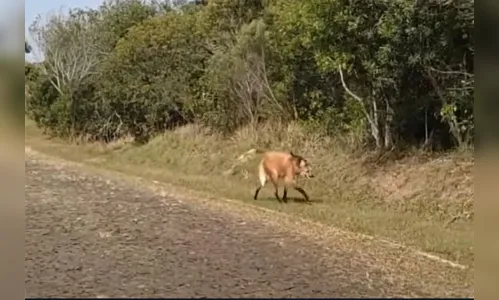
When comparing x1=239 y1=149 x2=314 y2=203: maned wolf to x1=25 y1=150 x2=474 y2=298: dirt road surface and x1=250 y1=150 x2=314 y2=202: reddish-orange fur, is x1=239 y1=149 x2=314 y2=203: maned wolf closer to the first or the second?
x1=250 y1=150 x2=314 y2=202: reddish-orange fur

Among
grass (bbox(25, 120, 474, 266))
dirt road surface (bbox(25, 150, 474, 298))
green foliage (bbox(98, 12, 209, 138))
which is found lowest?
dirt road surface (bbox(25, 150, 474, 298))

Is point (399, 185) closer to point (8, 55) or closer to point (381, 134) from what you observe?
point (381, 134)

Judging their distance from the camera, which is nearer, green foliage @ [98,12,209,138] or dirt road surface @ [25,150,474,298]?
dirt road surface @ [25,150,474,298]

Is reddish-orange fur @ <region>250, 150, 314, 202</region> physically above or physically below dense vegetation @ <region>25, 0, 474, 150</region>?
below

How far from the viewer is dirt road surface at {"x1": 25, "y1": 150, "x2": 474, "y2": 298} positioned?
140 centimetres

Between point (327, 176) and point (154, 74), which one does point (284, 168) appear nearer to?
point (327, 176)

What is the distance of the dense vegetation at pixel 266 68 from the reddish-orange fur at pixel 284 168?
0.09 meters

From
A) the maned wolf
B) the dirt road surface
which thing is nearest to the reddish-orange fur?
the maned wolf

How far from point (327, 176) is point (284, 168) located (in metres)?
0.11

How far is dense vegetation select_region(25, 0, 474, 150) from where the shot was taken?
4.91ft

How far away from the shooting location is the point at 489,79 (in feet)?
4.72

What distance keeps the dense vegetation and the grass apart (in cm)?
4

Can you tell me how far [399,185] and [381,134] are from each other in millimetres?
135

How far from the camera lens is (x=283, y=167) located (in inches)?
60.2
